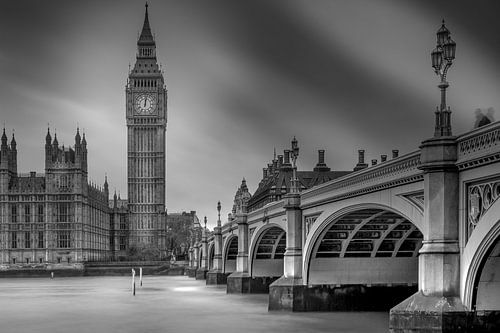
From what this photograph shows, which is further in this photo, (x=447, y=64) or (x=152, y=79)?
(x=152, y=79)

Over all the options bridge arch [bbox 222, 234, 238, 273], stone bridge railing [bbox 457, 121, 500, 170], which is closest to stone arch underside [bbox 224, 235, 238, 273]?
bridge arch [bbox 222, 234, 238, 273]

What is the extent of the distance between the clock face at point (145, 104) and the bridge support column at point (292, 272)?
13034 centimetres

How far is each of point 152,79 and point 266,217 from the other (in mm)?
125293

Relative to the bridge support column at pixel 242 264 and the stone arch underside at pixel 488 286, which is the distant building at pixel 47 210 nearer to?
the bridge support column at pixel 242 264

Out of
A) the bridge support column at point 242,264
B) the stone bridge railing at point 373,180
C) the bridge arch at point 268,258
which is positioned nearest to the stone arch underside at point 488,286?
the stone bridge railing at point 373,180

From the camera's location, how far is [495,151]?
704 inches

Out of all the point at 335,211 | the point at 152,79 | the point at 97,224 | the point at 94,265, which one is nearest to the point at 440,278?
the point at 335,211

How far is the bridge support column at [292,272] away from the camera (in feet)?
125

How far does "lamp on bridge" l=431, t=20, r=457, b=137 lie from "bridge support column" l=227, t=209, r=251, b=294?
36909 mm

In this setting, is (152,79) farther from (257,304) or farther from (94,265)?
(257,304)

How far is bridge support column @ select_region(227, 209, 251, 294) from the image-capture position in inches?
2269

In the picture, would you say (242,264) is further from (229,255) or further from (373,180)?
(373,180)

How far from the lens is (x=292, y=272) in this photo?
125ft

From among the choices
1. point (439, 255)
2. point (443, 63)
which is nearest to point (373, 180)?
point (443, 63)
